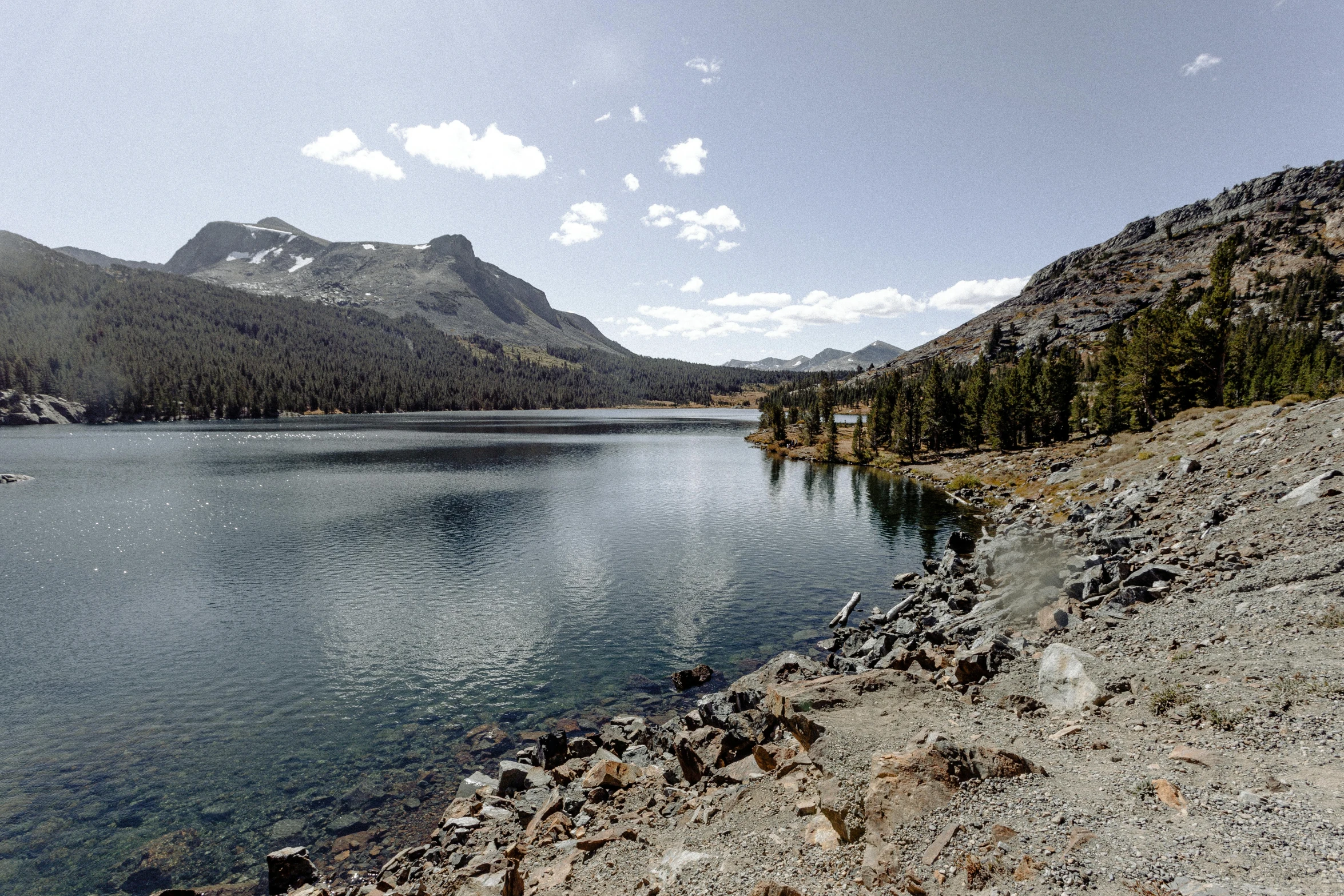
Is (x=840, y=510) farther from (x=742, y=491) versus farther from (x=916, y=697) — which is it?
(x=916, y=697)

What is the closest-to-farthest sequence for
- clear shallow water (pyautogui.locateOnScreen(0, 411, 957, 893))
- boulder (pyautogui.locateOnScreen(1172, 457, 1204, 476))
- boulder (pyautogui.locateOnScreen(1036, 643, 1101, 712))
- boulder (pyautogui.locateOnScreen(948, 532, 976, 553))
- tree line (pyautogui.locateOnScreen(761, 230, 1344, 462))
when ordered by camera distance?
boulder (pyautogui.locateOnScreen(1036, 643, 1101, 712)) < clear shallow water (pyautogui.locateOnScreen(0, 411, 957, 893)) < boulder (pyautogui.locateOnScreen(1172, 457, 1204, 476)) < boulder (pyautogui.locateOnScreen(948, 532, 976, 553)) < tree line (pyautogui.locateOnScreen(761, 230, 1344, 462))

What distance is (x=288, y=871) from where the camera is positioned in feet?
60.3

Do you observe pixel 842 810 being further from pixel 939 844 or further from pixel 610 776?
pixel 610 776

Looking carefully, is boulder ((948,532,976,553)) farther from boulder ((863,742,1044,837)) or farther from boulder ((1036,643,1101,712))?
boulder ((863,742,1044,837))

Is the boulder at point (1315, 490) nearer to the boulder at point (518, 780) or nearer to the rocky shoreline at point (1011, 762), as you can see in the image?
the rocky shoreline at point (1011, 762)

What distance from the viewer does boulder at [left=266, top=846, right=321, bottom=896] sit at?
59.7 ft

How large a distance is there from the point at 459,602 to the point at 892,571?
122 feet

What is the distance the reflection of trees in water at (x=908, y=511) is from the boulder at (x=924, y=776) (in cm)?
4731

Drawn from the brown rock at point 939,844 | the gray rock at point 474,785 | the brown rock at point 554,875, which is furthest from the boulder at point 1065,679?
the gray rock at point 474,785

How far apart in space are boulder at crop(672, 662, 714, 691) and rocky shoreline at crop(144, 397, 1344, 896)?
1.39 feet

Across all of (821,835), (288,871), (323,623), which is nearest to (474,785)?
(288,871)

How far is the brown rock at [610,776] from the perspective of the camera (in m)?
20.5

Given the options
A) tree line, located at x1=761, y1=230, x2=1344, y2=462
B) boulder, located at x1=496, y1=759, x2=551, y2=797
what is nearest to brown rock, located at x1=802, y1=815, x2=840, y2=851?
boulder, located at x1=496, y1=759, x2=551, y2=797

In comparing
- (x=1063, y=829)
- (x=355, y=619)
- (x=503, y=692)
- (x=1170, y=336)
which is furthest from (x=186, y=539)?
(x=1170, y=336)
